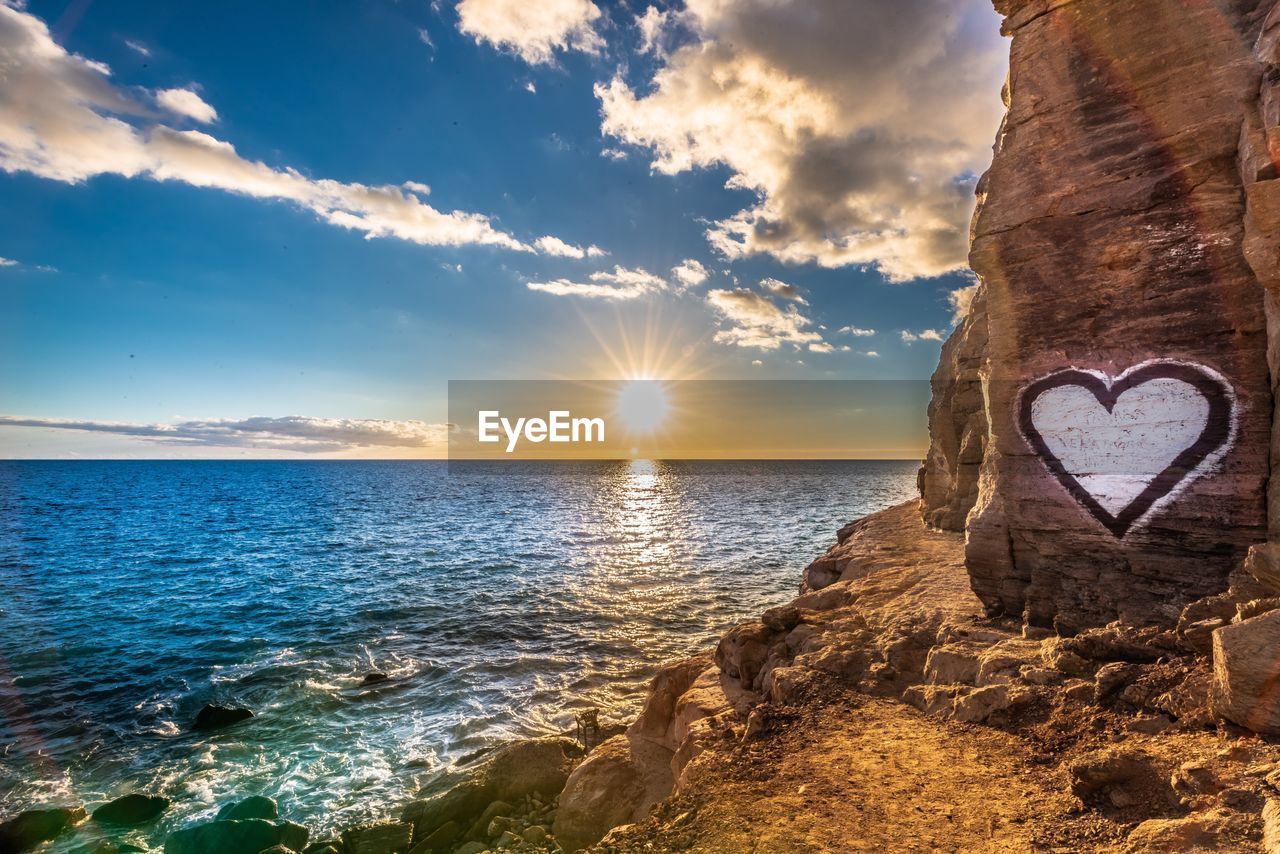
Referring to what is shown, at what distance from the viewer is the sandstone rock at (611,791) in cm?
954

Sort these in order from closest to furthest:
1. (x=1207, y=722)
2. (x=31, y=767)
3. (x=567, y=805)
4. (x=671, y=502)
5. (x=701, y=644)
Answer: (x=1207, y=722) < (x=567, y=805) < (x=31, y=767) < (x=701, y=644) < (x=671, y=502)

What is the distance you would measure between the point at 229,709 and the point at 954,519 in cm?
2538

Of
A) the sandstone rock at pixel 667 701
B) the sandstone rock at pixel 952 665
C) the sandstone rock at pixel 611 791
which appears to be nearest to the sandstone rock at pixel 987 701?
the sandstone rock at pixel 952 665

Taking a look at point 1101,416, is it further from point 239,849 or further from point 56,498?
point 56,498

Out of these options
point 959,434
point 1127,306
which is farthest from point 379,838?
point 959,434

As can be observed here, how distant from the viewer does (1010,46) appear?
1080 centimetres

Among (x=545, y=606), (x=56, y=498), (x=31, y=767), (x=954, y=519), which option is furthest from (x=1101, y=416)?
(x=56, y=498)

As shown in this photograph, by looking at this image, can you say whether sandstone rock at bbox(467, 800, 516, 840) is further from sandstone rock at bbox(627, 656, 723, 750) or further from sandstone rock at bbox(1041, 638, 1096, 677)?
sandstone rock at bbox(1041, 638, 1096, 677)

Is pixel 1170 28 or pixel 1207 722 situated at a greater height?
pixel 1170 28

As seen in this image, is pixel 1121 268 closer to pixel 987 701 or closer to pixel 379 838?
pixel 987 701

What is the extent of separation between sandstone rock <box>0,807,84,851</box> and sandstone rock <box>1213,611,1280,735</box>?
19748 mm

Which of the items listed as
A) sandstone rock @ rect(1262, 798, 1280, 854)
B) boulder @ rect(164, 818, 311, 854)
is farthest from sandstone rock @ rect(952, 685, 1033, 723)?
boulder @ rect(164, 818, 311, 854)

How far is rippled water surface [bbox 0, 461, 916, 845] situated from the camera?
13.7 meters

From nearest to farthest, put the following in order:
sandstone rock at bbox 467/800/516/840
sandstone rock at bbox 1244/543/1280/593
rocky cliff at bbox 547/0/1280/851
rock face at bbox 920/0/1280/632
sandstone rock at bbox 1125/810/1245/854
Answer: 1. sandstone rock at bbox 1125/810/1245/854
2. rocky cliff at bbox 547/0/1280/851
3. sandstone rock at bbox 1244/543/1280/593
4. rock face at bbox 920/0/1280/632
5. sandstone rock at bbox 467/800/516/840
